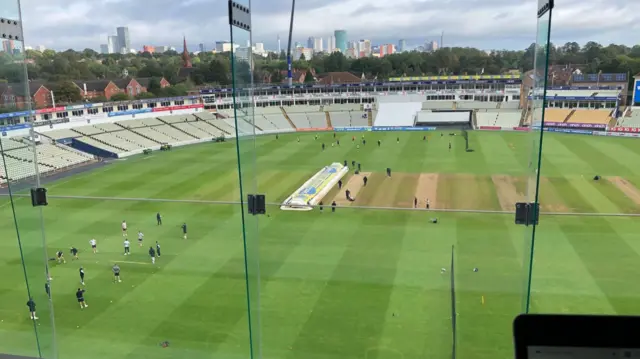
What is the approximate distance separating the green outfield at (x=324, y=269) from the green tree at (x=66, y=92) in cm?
667

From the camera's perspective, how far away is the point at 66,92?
20062 millimetres

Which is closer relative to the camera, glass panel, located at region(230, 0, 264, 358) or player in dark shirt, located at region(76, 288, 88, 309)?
glass panel, located at region(230, 0, 264, 358)

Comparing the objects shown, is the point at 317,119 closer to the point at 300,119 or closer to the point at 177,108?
the point at 300,119

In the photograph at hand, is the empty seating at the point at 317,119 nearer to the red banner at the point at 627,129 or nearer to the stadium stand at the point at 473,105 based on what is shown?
the stadium stand at the point at 473,105

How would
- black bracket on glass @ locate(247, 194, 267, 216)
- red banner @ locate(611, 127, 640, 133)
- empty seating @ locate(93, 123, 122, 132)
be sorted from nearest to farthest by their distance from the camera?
1. black bracket on glass @ locate(247, 194, 267, 216)
2. red banner @ locate(611, 127, 640, 133)
3. empty seating @ locate(93, 123, 122, 132)

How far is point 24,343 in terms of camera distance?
3441 mm

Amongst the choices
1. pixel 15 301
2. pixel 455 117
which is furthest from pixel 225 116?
pixel 15 301

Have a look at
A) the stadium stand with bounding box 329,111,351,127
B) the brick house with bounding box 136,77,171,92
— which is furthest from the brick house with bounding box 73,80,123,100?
the stadium stand with bounding box 329,111,351,127

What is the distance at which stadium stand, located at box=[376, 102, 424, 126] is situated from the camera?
26594 millimetres

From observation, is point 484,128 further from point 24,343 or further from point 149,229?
point 24,343

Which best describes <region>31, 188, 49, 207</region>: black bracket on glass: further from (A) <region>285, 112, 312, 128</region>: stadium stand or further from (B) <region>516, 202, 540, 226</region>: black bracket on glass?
(A) <region>285, 112, 312, 128</region>: stadium stand

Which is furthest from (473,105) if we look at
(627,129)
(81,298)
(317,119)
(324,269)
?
(81,298)

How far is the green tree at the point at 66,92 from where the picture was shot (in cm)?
1846

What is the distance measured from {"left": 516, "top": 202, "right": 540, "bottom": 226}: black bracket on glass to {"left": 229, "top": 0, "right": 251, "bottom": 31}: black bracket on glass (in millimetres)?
1526
